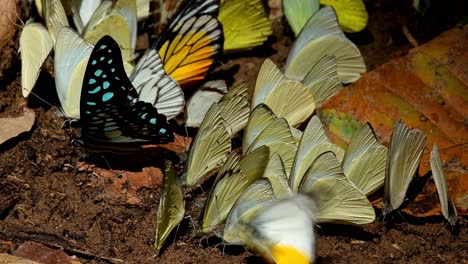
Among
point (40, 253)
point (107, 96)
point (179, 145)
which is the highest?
point (107, 96)

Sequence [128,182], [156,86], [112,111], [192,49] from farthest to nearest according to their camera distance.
A: [192,49], [156,86], [128,182], [112,111]

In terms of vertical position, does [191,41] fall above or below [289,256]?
above

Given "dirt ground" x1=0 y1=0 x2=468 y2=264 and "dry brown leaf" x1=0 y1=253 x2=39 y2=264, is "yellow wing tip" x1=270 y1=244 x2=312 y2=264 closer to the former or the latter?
"dirt ground" x1=0 y1=0 x2=468 y2=264

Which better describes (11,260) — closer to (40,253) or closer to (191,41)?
(40,253)

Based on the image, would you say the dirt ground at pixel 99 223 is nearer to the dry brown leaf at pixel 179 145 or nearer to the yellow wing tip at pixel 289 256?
the dry brown leaf at pixel 179 145

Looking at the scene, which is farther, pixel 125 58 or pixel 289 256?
pixel 125 58

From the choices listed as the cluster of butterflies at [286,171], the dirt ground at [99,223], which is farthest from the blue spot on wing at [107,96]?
the cluster of butterflies at [286,171]

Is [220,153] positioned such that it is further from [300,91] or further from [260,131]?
[300,91]

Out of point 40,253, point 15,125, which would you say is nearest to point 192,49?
point 15,125
